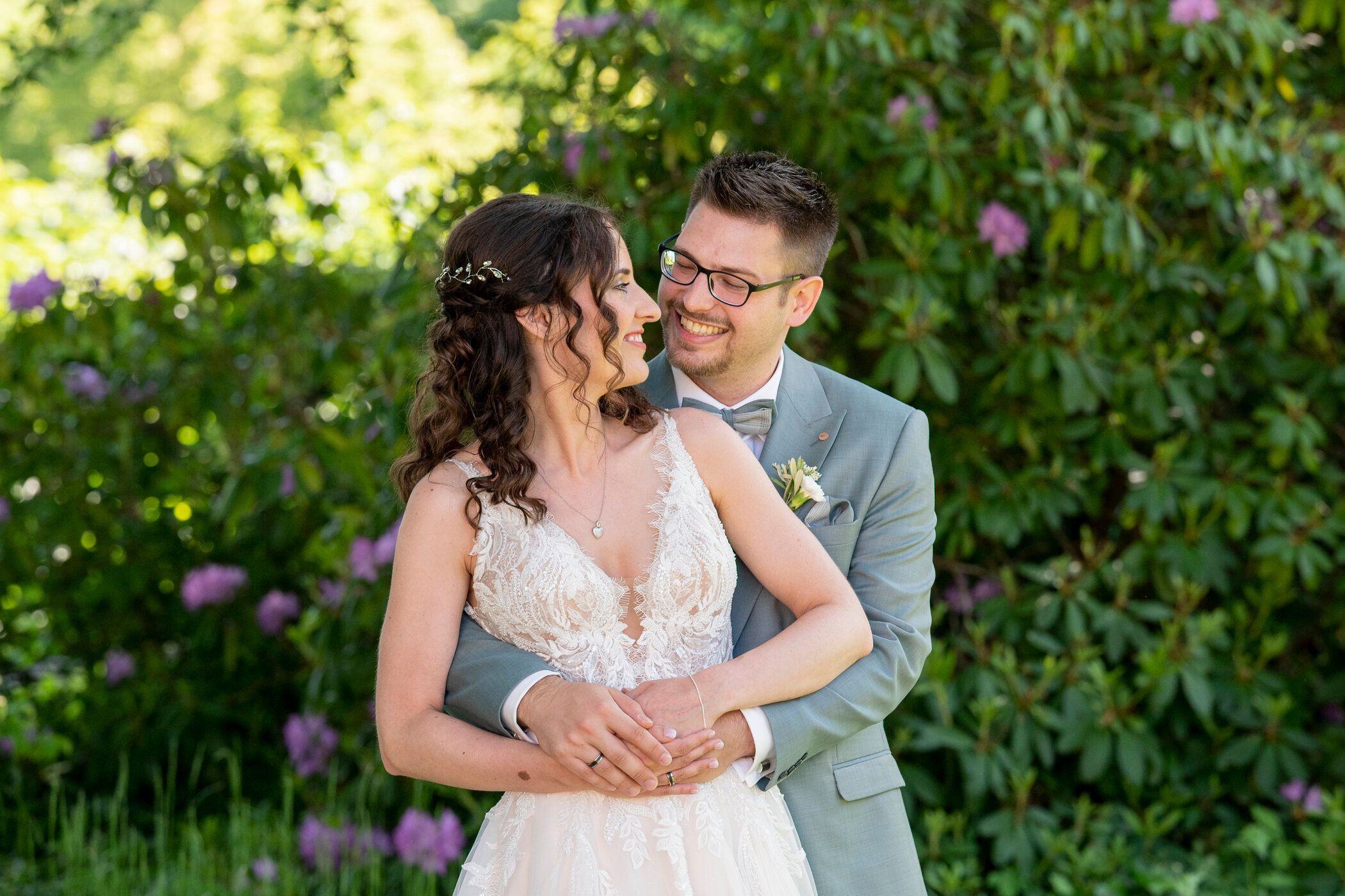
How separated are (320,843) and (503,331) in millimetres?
2300

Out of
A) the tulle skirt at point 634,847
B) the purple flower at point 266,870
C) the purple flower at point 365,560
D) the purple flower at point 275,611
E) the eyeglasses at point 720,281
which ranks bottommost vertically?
the purple flower at point 266,870

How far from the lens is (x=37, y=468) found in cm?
418

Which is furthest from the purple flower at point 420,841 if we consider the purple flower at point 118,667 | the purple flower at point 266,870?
the purple flower at point 118,667

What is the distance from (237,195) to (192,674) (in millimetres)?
1741

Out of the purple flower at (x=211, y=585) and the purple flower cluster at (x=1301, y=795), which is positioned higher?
the purple flower at (x=211, y=585)

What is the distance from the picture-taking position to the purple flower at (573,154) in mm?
3433

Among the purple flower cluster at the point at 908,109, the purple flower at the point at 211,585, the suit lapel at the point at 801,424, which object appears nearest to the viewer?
the suit lapel at the point at 801,424

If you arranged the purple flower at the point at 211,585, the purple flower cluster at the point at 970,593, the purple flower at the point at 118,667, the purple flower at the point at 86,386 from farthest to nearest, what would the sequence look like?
the purple flower at the point at 118,667, the purple flower at the point at 86,386, the purple flower at the point at 211,585, the purple flower cluster at the point at 970,593

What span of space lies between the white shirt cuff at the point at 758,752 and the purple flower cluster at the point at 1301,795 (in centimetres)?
244

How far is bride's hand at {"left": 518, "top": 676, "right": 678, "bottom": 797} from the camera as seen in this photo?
169 cm

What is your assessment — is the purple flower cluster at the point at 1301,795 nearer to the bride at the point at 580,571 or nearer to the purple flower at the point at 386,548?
the bride at the point at 580,571


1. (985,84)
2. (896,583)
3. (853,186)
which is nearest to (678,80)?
(853,186)

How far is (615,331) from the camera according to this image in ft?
6.16

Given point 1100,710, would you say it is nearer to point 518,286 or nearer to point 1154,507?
point 1154,507
